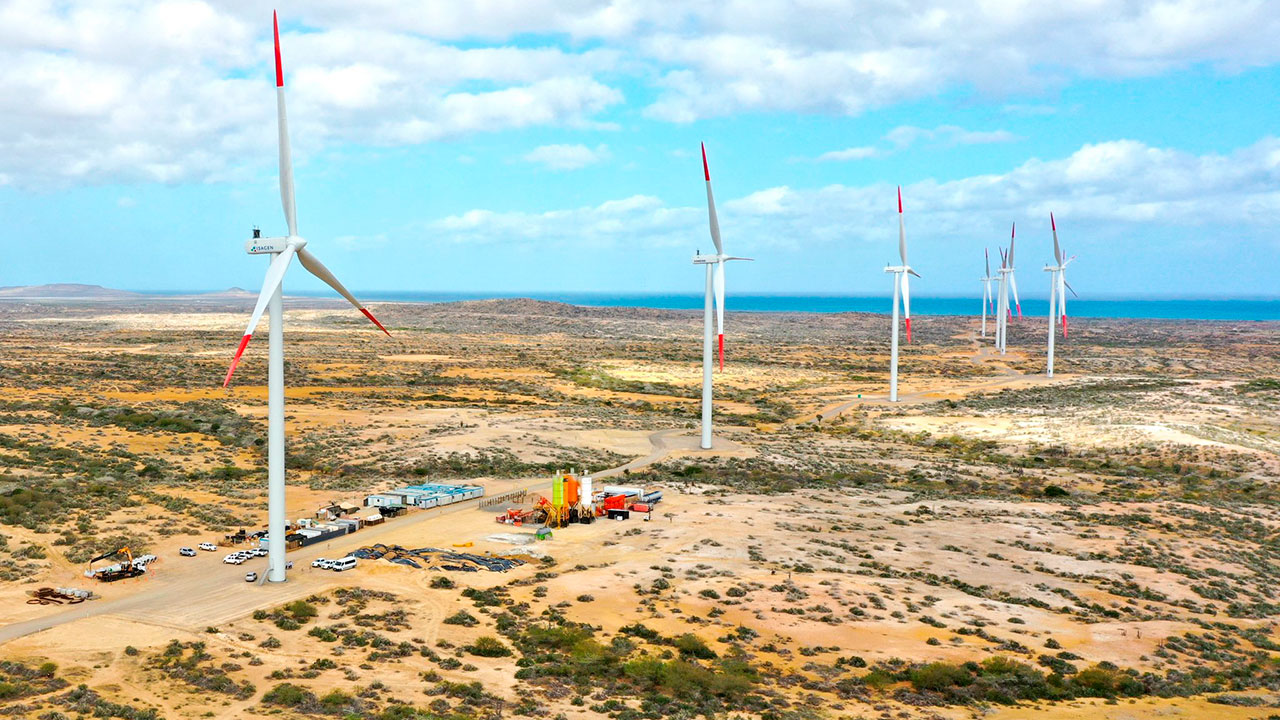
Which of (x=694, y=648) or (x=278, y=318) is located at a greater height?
(x=278, y=318)

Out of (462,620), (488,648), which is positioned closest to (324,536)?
(462,620)

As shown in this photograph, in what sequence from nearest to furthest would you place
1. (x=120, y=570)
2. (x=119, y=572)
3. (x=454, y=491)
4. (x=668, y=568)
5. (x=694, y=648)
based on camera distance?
1. (x=694, y=648)
2. (x=119, y=572)
3. (x=120, y=570)
4. (x=668, y=568)
5. (x=454, y=491)

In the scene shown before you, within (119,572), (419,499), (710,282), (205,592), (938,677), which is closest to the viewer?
(938,677)

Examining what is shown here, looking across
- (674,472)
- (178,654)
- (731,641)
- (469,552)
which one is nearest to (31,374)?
(674,472)

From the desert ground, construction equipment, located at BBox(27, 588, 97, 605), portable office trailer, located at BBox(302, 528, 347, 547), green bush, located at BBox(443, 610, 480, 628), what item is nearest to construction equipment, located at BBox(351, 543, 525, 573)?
the desert ground

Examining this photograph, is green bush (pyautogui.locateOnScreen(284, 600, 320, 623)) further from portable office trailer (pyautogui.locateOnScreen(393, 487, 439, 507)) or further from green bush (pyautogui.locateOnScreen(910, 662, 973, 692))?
green bush (pyautogui.locateOnScreen(910, 662, 973, 692))

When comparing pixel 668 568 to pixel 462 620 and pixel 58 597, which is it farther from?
pixel 58 597

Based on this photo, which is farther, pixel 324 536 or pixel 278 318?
pixel 324 536

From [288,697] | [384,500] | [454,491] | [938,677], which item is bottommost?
[938,677]

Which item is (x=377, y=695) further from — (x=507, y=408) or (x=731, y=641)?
(x=507, y=408)
